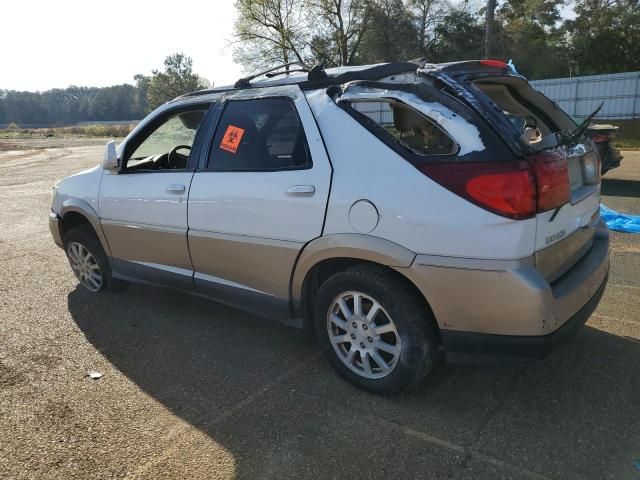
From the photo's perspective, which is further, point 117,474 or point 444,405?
point 444,405

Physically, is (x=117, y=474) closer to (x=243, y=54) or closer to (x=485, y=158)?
(x=485, y=158)

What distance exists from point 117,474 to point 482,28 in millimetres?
40847

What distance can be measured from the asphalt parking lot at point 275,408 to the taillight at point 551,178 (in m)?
0.85

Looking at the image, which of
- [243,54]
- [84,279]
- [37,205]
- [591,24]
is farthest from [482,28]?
[84,279]

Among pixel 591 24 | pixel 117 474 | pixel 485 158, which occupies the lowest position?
pixel 117 474

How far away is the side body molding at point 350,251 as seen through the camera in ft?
8.42

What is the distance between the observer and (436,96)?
102 inches

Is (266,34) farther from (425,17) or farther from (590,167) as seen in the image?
(590,167)

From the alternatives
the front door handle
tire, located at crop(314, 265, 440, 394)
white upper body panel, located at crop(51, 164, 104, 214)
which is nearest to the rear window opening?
tire, located at crop(314, 265, 440, 394)

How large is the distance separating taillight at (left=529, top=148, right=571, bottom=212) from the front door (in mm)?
2246

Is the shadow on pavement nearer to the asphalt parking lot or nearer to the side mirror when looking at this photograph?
the asphalt parking lot

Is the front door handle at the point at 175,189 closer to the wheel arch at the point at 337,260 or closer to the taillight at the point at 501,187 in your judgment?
the wheel arch at the point at 337,260

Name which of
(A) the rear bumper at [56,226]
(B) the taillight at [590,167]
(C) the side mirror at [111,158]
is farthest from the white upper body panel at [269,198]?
(A) the rear bumper at [56,226]

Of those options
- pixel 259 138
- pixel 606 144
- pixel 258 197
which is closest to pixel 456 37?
pixel 606 144
